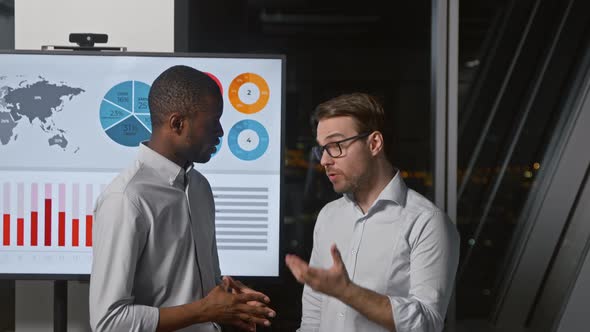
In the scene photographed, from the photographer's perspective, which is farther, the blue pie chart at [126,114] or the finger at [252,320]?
the blue pie chart at [126,114]

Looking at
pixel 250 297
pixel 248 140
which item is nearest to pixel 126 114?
pixel 248 140

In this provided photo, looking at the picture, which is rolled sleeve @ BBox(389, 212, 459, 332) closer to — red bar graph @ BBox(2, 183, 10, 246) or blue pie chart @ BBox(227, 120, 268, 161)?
blue pie chart @ BBox(227, 120, 268, 161)

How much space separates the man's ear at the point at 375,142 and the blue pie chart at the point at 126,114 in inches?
40.0

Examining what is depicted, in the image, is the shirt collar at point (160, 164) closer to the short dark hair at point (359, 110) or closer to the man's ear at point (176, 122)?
the man's ear at point (176, 122)

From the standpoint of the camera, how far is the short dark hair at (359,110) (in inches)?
74.8

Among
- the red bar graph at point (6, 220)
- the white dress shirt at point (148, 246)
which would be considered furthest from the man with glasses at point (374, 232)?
the red bar graph at point (6, 220)

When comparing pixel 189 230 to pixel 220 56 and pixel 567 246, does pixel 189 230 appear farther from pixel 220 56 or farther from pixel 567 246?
pixel 567 246

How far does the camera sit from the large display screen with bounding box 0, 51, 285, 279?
254 centimetres

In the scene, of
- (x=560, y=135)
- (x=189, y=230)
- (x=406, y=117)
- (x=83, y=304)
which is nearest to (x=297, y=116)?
(x=406, y=117)

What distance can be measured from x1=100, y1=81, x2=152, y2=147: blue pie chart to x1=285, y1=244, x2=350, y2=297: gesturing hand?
1.20 meters

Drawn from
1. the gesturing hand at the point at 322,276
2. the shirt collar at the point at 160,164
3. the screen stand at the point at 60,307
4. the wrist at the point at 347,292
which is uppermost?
the shirt collar at the point at 160,164

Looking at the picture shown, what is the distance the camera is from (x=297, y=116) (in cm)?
816

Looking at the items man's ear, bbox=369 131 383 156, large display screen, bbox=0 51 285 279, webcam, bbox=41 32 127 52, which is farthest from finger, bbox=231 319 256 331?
webcam, bbox=41 32 127 52

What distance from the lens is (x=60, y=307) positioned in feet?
8.23
